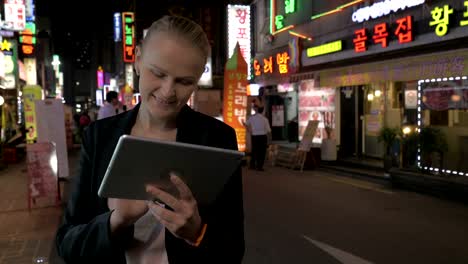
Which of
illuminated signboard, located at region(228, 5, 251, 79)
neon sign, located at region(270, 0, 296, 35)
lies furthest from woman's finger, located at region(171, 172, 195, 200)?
illuminated signboard, located at region(228, 5, 251, 79)

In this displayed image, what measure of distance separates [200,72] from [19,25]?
779 inches

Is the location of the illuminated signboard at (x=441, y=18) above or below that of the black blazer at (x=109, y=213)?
above

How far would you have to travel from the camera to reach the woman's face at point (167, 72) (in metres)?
1.52

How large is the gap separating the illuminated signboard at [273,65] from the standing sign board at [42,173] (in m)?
11.0

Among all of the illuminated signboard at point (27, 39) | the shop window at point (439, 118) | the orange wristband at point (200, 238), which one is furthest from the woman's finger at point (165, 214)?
the illuminated signboard at point (27, 39)

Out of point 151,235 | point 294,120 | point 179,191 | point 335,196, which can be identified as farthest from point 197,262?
point 294,120

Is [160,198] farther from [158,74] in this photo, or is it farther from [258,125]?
[258,125]

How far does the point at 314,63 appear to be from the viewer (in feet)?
53.3

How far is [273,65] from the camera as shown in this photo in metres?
19.2

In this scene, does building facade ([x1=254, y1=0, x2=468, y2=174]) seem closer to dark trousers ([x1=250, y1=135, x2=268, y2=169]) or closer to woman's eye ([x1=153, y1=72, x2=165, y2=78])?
dark trousers ([x1=250, y1=135, x2=268, y2=169])

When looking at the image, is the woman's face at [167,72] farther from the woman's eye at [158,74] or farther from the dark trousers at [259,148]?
the dark trousers at [259,148]

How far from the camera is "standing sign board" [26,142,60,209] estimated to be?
8539 millimetres

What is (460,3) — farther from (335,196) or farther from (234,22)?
(234,22)

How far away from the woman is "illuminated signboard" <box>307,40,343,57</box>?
13.2m
